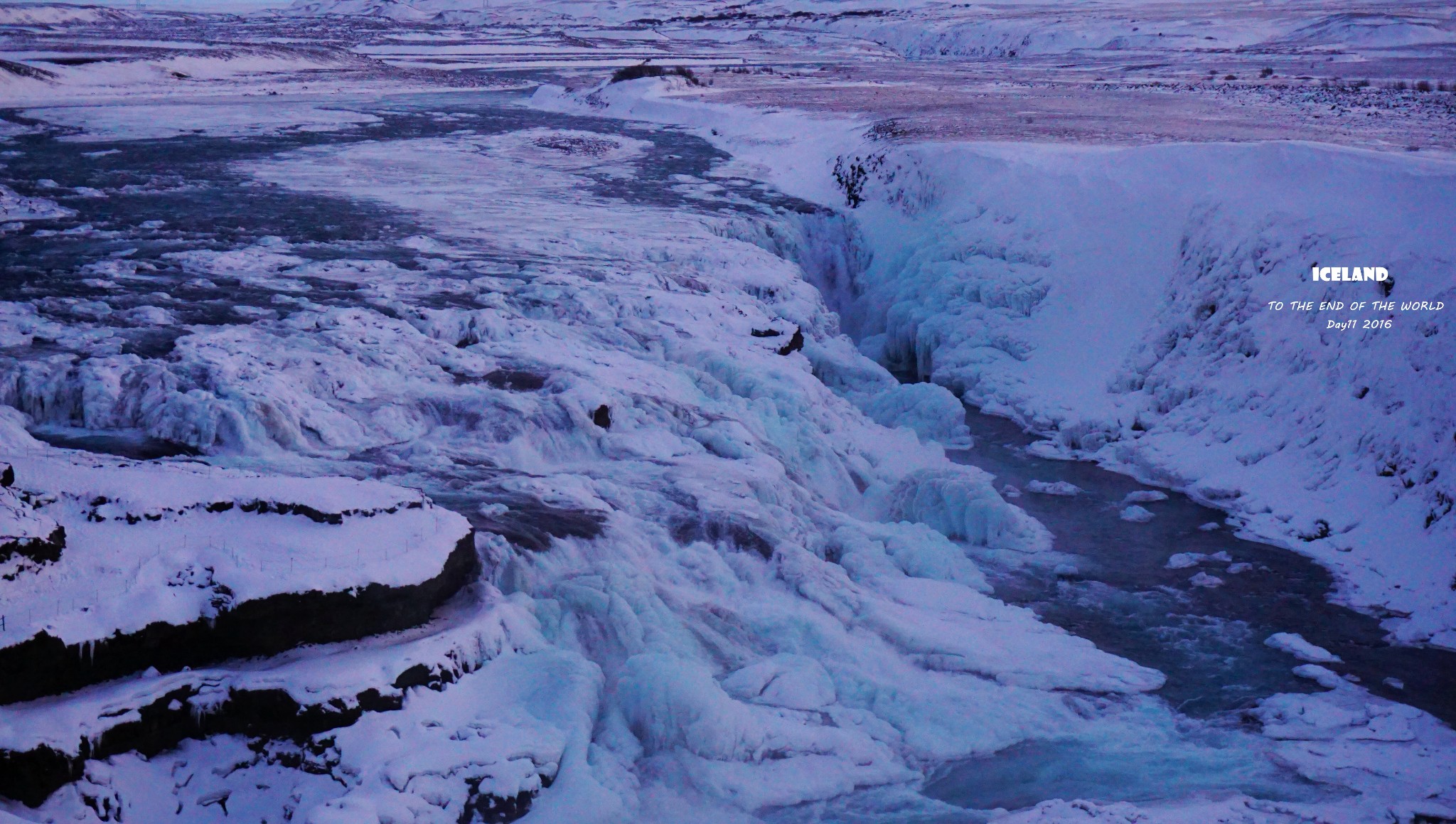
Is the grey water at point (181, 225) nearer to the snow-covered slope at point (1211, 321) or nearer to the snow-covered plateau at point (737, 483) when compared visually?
the snow-covered plateau at point (737, 483)

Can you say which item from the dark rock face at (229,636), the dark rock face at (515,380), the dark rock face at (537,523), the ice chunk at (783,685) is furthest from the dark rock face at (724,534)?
the dark rock face at (515,380)

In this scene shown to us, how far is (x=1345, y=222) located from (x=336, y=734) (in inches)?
444

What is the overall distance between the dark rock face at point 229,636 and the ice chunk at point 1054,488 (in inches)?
261

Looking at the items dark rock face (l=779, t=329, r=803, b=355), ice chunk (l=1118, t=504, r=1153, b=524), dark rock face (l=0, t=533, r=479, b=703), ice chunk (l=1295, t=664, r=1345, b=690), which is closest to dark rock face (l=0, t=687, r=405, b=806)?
dark rock face (l=0, t=533, r=479, b=703)

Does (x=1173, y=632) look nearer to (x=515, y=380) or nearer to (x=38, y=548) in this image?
(x=515, y=380)

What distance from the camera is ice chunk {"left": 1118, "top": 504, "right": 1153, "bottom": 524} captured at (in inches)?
425

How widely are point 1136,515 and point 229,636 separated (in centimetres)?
810

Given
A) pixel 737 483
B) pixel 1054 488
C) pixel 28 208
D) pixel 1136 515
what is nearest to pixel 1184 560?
pixel 1136 515

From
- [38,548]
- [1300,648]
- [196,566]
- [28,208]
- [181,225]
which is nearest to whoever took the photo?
[38,548]

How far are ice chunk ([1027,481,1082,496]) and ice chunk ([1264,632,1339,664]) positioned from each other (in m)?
3.17

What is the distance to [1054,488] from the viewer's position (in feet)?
38.0

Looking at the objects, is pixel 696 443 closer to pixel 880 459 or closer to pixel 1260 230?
pixel 880 459

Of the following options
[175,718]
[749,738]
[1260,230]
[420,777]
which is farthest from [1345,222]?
[175,718]

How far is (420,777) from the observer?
18.7 ft
